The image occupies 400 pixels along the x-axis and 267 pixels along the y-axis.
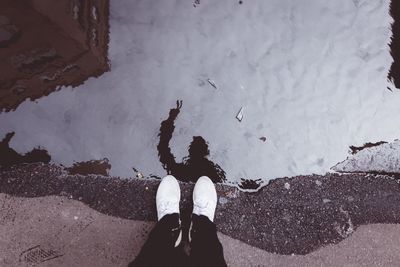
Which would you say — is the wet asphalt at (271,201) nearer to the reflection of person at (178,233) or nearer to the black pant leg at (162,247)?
the reflection of person at (178,233)

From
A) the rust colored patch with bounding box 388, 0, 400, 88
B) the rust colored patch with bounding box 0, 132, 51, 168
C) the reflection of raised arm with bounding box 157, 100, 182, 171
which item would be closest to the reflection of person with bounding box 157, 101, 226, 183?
the reflection of raised arm with bounding box 157, 100, 182, 171

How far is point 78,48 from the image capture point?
8.52ft

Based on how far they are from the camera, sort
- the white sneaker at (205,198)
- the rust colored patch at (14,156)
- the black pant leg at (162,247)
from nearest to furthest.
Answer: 1. the black pant leg at (162,247)
2. the white sneaker at (205,198)
3. the rust colored patch at (14,156)

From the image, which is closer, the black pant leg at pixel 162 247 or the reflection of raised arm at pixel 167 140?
the black pant leg at pixel 162 247

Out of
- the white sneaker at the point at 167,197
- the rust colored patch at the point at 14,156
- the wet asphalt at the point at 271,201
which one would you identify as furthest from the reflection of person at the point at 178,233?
the rust colored patch at the point at 14,156

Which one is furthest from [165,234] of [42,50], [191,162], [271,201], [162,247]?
[42,50]

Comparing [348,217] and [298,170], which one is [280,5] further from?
[348,217]

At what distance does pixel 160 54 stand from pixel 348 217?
1.74 m

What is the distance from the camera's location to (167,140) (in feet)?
8.30

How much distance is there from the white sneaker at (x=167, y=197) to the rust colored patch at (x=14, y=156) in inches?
32.8

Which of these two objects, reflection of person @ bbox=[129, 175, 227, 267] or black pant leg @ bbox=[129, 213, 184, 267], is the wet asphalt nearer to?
reflection of person @ bbox=[129, 175, 227, 267]

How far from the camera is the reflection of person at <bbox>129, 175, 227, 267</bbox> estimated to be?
7.04 feet

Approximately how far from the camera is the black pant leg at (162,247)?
2.13m

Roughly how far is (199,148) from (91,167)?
2.53ft
